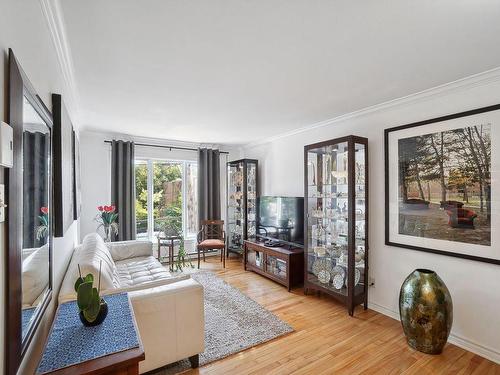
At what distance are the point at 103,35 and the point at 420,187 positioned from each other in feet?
9.88

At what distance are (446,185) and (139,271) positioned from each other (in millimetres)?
3381

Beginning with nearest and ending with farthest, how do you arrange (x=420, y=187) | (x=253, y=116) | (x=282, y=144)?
(x=420, y=187), (x=253, y=116), (x=282, y=144)

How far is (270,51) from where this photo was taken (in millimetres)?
1864

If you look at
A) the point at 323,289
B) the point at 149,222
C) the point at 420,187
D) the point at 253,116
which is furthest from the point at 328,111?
the point at 149,222

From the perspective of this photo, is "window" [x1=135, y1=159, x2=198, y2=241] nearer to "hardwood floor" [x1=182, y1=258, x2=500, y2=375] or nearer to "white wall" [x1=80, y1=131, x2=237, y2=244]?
"white wall" [x1=80, y1=131, x2=237, y2=244]

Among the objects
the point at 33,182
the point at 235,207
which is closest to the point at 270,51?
the point at 33,182

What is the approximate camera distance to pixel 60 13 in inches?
58.5

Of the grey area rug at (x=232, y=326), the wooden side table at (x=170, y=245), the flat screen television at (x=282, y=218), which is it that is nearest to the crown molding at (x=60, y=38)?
the grey area rug at (x=232, y=326)

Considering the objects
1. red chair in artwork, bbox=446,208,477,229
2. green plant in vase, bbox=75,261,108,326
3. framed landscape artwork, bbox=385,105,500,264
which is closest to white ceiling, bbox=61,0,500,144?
framed landscape artwork, bbox=385,105,500,264

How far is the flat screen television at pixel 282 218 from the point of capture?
3.90 m

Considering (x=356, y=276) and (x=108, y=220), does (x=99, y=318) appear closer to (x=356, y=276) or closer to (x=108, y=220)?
(x=356, y=276)

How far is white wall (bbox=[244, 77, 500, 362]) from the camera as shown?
7.32 ft

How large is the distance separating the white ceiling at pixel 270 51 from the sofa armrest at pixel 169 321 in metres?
1.74

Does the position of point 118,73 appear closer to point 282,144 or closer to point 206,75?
point 206,75
